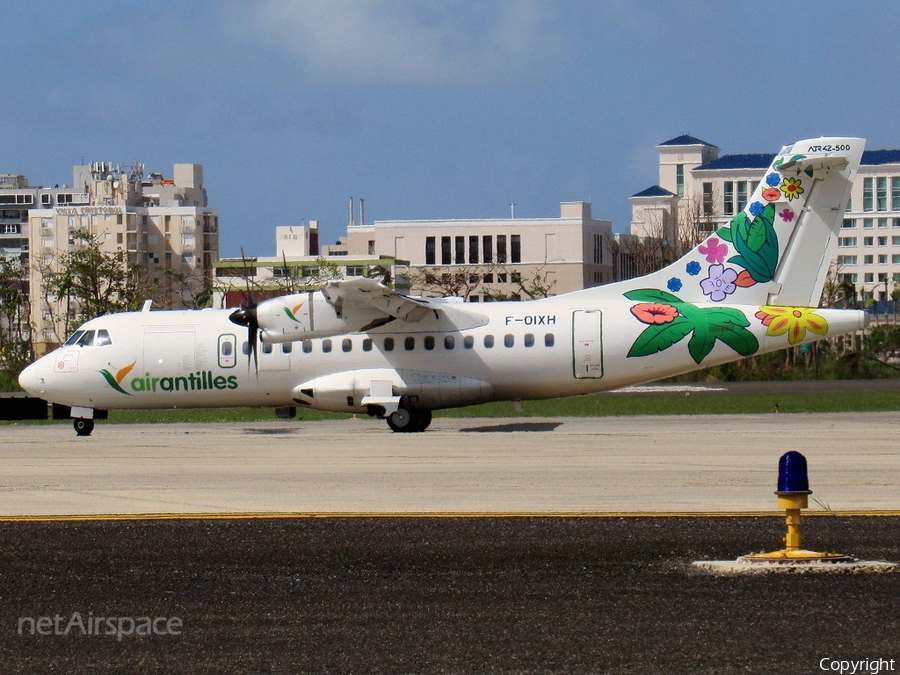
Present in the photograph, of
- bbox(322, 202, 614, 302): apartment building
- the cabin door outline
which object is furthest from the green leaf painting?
bbox(322, 202, 614, 302): apartment building

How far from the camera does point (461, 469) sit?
61.3 feet

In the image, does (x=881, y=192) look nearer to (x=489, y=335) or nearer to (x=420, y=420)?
(x=489, y=335)

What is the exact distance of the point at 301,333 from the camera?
27.0 meters

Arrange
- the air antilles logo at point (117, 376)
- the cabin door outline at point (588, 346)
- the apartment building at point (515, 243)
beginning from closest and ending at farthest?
1. the cabin door outline at point (588, 346)
2. the air antilles logo at point (117, 376)
3. the apartment building at point (515, 243)

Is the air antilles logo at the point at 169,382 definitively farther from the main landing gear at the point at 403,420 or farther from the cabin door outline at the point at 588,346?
the cabin door outline at the point at 588,346

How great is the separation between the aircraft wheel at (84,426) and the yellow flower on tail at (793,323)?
15918 mm

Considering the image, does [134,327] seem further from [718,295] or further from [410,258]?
[410,258]

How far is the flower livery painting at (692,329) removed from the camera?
1013 inches

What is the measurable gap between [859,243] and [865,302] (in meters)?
80.7

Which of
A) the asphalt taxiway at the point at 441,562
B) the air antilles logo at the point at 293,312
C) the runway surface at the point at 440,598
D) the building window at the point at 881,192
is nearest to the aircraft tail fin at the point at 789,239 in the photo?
the asphalt taxiway at the point at 441,562

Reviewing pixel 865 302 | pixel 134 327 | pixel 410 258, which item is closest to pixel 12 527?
pixel 134 327

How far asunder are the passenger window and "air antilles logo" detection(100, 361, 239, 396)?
90cm

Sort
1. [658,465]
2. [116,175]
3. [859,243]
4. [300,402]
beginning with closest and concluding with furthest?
[658,465]
[300,402]
[859,243]
[116,175]

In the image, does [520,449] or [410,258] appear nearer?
[520,449]
